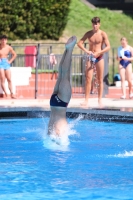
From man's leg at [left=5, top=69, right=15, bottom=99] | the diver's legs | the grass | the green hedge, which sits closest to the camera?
the diver's legs

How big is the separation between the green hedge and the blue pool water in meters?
13.7

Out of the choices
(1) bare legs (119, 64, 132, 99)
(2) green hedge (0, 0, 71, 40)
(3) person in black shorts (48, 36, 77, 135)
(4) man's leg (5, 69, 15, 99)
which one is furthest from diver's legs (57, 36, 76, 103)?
(2) green hedge (0, 0, 71, 40)

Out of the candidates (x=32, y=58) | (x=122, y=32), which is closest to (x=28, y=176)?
(x=32, y=58)

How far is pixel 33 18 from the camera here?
88.8 ft

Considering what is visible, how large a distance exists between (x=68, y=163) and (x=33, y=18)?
18682mm

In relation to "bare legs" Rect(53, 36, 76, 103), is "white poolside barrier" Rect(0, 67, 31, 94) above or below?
below

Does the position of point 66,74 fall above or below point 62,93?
above

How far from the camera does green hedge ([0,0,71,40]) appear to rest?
26.0 m

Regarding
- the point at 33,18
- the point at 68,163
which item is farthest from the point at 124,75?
the point at 33,18

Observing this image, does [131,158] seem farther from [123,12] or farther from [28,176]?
[123,12]

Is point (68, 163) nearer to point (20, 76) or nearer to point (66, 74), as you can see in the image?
point (66, 74)

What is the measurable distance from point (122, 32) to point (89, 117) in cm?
1860

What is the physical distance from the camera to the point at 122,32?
3172cm

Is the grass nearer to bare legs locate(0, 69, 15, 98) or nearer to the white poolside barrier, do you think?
the white poolside barrier
